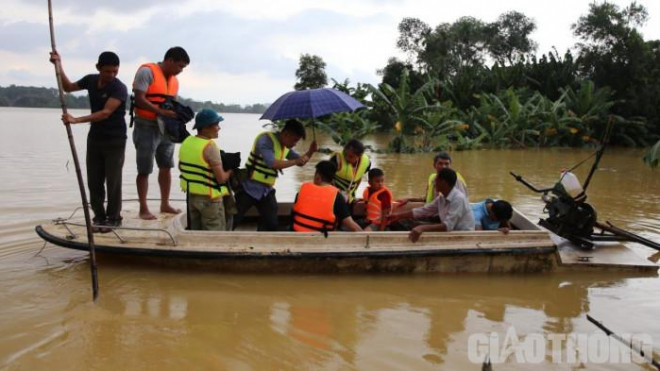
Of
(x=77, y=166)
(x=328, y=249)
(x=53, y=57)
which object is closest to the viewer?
(x=77, y=166)

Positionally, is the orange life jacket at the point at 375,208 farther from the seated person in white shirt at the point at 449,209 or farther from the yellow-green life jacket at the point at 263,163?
the yellow-green life jacket at the point at 263,163

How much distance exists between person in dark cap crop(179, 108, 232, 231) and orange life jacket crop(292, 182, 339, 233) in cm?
69

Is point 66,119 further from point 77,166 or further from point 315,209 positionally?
point 315,209

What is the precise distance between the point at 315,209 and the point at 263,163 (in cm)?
71

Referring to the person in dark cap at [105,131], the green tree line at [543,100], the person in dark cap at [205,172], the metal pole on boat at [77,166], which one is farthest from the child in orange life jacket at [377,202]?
the green tree line at [543,100]

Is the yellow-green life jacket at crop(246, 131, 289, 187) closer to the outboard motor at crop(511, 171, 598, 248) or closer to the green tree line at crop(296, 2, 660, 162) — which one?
the outboard motor at crop(511, 171, 598, 248)

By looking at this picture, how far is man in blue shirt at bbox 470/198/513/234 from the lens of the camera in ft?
16.6

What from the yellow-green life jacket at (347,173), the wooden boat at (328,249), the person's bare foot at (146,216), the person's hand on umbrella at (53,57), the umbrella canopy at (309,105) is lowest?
the wooden boat at (328,249)

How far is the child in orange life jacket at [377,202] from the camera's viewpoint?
5.49 m

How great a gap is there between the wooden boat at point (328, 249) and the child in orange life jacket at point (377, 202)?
708mm

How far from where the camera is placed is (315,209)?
15.7 feet

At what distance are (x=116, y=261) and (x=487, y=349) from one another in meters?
3.24

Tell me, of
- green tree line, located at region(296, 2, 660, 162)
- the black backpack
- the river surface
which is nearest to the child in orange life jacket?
the river surface

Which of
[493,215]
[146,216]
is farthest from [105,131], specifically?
[493,215]
